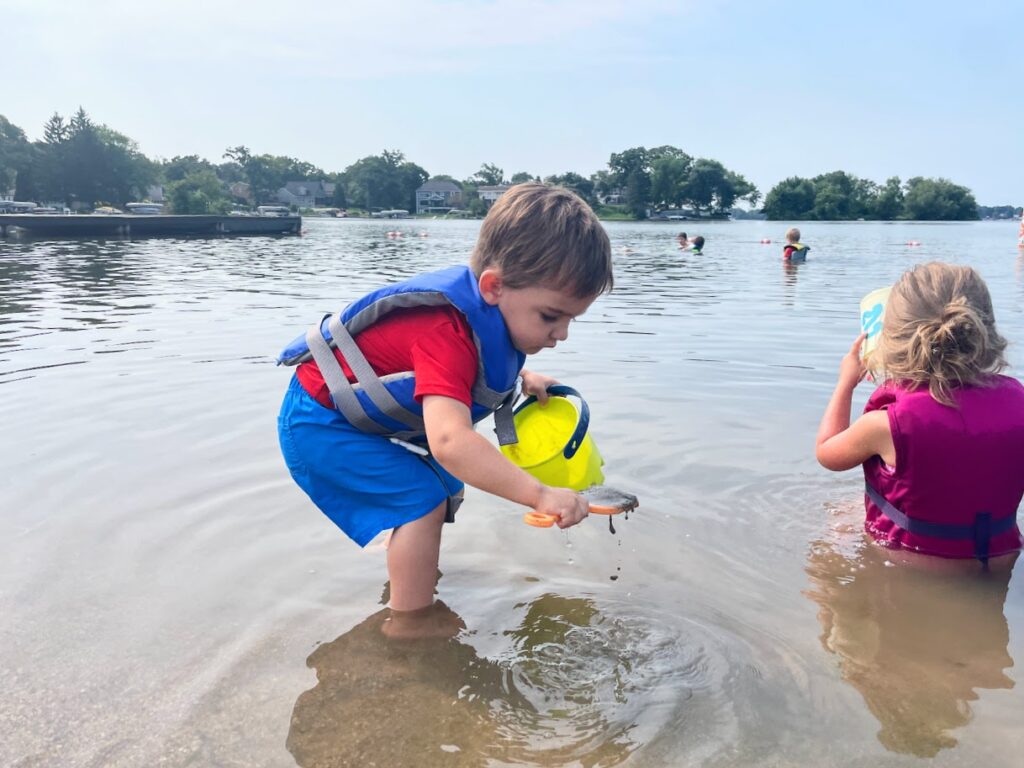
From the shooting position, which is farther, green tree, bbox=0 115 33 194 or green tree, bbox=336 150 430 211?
green tree, bbox=336 150 430 211

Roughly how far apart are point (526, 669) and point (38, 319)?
957cm

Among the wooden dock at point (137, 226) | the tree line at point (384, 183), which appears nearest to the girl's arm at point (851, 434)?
the wooden dock at point (137, 226)

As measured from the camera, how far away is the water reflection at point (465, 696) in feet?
7.14

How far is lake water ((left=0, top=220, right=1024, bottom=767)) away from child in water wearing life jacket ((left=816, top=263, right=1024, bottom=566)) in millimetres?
222

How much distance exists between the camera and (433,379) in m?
2.50

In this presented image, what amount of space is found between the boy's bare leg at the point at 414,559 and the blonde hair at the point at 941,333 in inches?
72.4

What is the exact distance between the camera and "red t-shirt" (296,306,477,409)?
252 cm

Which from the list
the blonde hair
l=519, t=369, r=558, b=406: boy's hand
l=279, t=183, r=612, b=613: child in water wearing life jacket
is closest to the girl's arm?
the blonde hair

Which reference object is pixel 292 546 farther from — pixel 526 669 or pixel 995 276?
pixel 995 276

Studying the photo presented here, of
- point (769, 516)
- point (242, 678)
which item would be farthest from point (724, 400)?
point (242, 678)

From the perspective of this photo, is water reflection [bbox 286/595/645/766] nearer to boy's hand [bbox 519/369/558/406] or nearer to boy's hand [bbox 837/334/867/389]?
boy's hand [bbox 519/369/558/406]

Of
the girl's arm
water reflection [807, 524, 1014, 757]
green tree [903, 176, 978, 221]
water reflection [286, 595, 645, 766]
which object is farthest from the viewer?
green tree [903, 176, 978, 221]

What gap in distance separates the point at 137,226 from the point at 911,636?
128 feet

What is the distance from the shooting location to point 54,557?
11.0 ft
